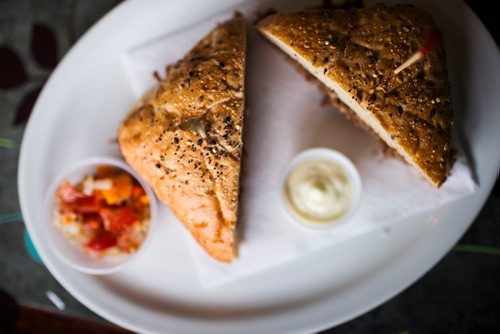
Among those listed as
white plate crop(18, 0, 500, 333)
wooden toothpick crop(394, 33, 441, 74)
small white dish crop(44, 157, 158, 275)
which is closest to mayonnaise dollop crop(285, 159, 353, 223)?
white plate crop(18, 0, 500, 333)

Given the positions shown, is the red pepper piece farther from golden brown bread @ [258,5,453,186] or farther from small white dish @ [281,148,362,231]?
golden brown bread @ [258,5,453,186]

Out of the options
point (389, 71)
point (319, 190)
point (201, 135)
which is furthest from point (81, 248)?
point (389, 71)

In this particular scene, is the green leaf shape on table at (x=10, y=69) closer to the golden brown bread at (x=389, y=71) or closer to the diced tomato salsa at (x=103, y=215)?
the diced tomato salsa at (x=103, y=215)

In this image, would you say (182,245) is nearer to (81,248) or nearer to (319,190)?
(81,248)

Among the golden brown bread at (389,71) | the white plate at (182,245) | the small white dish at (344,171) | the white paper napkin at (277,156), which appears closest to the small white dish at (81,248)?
the white plate at (182,245)

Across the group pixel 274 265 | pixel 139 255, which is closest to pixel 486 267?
pixel 274 265

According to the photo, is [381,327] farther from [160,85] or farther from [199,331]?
[160,85]
